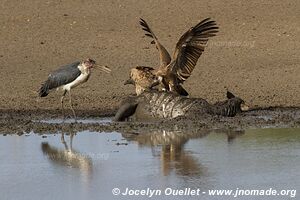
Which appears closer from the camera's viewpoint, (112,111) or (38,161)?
(38,161)

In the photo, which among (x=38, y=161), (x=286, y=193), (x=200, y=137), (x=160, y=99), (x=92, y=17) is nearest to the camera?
(x=286, y=193)

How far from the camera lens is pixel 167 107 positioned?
12.9 meters

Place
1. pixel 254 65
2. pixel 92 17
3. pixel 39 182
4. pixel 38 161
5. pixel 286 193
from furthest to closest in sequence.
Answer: pixel 92 17 < pixel 254 65 < pixel 38 161 < pixel 39 182 < pixel 286 193

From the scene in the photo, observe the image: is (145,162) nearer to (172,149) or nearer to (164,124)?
(172,149)

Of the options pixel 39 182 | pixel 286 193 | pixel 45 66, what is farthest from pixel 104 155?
pixel 45 66

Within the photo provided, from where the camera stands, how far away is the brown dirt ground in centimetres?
1541

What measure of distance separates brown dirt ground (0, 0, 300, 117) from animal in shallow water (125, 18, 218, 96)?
67 cm

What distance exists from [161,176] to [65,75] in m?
4.19

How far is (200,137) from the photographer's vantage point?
37.8 feet

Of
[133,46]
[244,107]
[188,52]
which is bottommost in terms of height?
[244,107]

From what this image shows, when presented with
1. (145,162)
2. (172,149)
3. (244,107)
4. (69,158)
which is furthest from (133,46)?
(145,162)

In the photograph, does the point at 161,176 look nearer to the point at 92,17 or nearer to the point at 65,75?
the point at 65,75

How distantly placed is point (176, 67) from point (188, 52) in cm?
26

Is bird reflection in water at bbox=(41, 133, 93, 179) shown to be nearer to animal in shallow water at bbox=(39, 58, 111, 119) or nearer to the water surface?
the water surface
